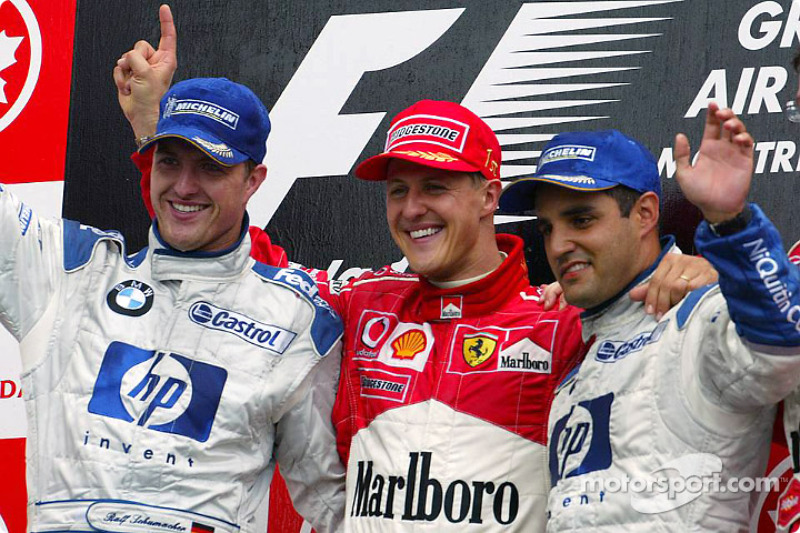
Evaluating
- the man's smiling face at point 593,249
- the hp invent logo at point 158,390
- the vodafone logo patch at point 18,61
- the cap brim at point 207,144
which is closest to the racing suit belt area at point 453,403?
the man's smiling face at point 593,249

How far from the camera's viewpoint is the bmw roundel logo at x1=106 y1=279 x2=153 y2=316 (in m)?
2.44

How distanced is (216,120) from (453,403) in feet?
Result: 2.72

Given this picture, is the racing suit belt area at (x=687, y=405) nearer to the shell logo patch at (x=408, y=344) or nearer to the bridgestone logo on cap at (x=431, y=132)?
the shell logo patch at (x=408, y=344)

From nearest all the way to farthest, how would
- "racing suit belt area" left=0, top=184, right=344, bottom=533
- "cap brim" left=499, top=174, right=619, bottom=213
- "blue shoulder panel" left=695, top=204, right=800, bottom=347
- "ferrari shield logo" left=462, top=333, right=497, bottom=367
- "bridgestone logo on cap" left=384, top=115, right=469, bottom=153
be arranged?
"blue shoulder panel" left=695, top=204, right=800, bottom=347
"cap brim" left=499, top=174, right=619, bottom=213
"racing suit belt area" left=0, top=184, right=344, bottom=533
"ferrari shield logo" left=462, top=333, right=497, bottom=367
"bridgestone logo on cap" left=384, top=115, right=469, bottom=153

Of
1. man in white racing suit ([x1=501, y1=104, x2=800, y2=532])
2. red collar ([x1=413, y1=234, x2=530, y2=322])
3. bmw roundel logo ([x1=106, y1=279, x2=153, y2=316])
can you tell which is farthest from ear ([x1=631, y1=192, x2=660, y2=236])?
bmw roundel logo ([x1=106, y1=279, x2=153, y2=316])

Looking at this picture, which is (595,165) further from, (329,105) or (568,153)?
(329,105)

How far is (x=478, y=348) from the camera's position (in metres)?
2.41

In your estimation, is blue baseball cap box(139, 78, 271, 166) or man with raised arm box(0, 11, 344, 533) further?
blue baseball cap box(139, 78, 271, 166)

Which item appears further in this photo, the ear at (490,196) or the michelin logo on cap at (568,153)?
the ear at (490,196)

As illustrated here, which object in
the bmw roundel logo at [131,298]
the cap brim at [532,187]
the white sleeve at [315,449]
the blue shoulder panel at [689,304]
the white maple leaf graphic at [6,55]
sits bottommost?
the white sleeve at [315,449]

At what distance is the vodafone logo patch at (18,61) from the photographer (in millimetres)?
3441

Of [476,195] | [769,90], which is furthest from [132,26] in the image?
[769,90]

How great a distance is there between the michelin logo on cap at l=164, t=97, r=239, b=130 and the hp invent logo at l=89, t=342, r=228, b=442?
1.77 feet

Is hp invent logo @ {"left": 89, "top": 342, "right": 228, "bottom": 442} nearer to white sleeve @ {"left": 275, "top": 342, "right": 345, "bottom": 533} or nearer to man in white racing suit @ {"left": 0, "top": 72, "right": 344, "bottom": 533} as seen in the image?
man in white racing suit @ {"left": 0, "top": 72, "right": 344, "bottom": 533}
